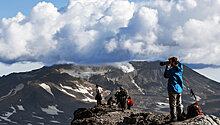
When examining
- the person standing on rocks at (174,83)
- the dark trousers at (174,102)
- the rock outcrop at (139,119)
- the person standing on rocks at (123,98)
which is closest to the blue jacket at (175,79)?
the person standing on rocks at (174,83)

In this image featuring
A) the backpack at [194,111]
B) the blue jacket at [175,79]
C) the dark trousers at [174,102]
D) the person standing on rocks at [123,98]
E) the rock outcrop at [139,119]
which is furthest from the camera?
the person standing on rocks at [123,98]

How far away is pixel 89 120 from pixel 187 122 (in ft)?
34.0

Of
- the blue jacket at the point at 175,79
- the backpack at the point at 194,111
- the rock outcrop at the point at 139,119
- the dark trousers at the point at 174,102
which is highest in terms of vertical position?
the blue jacket at the point at 175,79

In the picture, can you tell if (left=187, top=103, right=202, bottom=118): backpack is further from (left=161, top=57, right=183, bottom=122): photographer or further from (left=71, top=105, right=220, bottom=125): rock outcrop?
(left=161, top=57, right=183, bottom=122): photographer

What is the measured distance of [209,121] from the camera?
1359 centimetres

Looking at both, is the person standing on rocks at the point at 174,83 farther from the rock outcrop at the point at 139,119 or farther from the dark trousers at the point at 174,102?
the rock outcrop at the point at 139,119

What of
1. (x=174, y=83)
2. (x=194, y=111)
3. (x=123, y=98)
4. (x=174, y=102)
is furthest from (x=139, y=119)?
(x=123, y=98)

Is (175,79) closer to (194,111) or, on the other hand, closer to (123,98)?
(194,111)

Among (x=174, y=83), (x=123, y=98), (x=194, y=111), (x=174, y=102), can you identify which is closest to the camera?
(x=174, y=83)

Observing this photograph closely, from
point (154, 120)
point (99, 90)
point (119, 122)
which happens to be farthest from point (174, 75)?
point (99, 90)

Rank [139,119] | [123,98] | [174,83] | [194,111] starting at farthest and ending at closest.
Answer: [123,98] → [139,119] → [194,111] → [174,83]

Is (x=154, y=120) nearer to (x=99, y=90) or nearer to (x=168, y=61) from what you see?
(x=168, y=61)

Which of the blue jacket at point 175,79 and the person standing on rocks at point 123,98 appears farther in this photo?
the person standing on rocks at point 123,98

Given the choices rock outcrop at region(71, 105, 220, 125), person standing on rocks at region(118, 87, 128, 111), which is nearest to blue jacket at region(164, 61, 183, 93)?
rock outcrop at region(71, 105, 220, 125)
